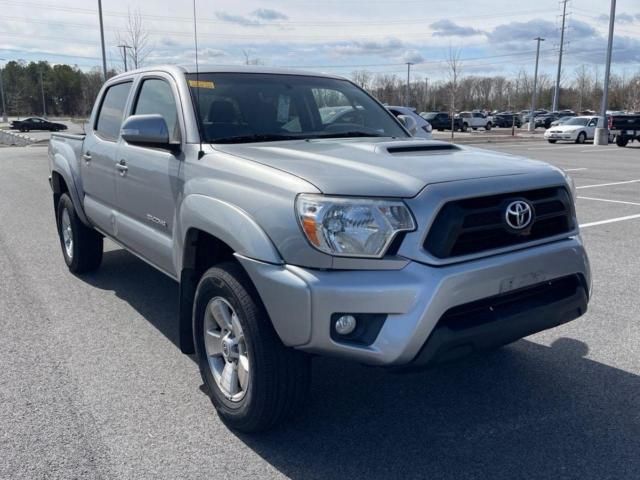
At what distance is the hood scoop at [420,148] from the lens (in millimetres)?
3527

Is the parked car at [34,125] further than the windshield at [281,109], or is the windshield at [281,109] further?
the parked car at [34,125]

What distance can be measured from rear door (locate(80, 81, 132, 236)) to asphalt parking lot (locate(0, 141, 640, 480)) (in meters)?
0.81

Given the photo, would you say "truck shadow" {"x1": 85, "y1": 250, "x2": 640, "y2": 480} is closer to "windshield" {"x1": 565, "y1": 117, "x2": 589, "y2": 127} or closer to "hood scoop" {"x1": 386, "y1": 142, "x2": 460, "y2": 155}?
"hood scoop" {"x1": 386, "y1": 142, "x2": 460, "y2": 155}

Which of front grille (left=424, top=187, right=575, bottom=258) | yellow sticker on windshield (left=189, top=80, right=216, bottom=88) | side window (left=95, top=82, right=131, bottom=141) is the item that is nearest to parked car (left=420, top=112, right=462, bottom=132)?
side window (left=95, top=82, right=131, bottom=141)

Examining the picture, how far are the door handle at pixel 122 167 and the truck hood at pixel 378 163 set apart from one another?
124 cm

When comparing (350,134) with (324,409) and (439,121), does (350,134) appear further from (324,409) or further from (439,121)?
(439,121)

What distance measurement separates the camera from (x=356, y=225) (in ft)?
9.18

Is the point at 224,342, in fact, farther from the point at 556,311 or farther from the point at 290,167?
the point at 556,311

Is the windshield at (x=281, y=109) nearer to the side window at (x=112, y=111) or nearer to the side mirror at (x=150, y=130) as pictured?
the side mirror at (x=150, y=130)

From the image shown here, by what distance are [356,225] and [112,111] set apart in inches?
137

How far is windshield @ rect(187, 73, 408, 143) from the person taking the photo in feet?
13.2

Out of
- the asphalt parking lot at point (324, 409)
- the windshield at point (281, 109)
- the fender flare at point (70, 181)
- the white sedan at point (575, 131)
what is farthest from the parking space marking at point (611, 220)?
the white sedan at point (575, 131)

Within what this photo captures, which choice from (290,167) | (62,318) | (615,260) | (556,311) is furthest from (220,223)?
(615,260)

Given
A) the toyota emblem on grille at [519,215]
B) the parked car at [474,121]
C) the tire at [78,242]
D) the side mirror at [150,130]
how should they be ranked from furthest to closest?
1. the parked car at [474,121]
2. the tire at [78,242]
3. the side mirror at [150,130]
4. the toyota emblem on grille at [519,215]
